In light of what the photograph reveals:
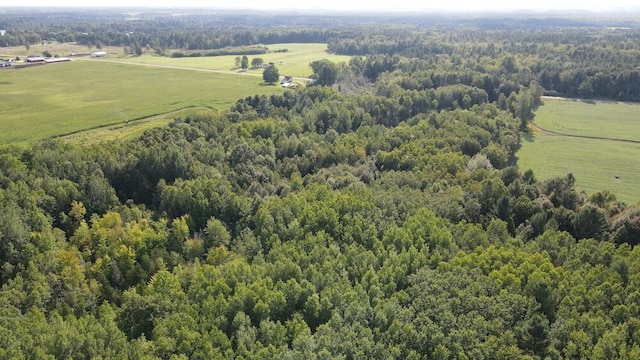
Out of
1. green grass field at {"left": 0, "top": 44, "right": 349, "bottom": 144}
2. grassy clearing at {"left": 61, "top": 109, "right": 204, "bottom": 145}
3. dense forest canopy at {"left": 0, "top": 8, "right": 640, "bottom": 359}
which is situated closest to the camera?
dense forest canopy at {"left": 0, "top": 8, "right": 640, "bottom": 359}

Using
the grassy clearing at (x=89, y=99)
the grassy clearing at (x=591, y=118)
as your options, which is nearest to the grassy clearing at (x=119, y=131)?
the grassy clearing at (x=89, y=99)

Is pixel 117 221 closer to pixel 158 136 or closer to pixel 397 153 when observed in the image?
pixel 158 136

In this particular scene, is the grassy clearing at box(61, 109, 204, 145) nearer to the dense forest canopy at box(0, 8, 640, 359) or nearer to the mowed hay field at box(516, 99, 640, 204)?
the dense forest canopy at box(0, 8, 640, 359)

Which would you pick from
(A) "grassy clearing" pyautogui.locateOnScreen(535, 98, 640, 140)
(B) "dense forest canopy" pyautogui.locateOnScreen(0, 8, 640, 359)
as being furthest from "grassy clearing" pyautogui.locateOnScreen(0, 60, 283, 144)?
(A) "grassy clearing" pyautogui.locateOnScreen(535, 98, 640, 140)

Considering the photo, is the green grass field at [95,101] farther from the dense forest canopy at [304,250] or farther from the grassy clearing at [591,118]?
the grassy clearing at [591,118]

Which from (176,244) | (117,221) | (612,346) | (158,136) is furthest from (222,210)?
(612,346)

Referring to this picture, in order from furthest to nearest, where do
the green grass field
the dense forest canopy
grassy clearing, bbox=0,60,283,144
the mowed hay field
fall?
grassy clearing, bbox=0,60,283,144
the green grass field
the mowed hay field
the dense forest canopy

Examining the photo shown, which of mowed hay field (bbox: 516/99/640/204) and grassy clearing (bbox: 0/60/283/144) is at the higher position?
grassy clearing (bbox: 0/60/283/144)
